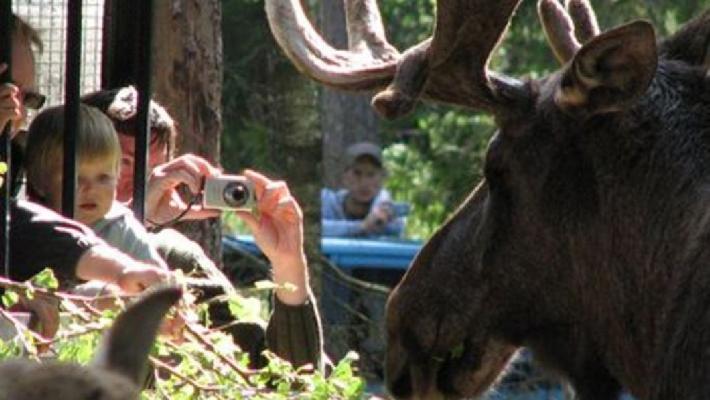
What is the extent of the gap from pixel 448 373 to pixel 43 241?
1.22m

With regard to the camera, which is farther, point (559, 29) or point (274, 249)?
point (274, 249)

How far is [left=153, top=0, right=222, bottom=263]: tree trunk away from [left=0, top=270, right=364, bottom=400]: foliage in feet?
10.6

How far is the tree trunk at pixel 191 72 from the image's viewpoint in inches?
372

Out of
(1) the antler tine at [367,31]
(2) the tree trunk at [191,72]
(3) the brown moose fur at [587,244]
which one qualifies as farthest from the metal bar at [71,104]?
(2) the tree trunk at [191,72]

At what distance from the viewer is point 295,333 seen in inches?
283

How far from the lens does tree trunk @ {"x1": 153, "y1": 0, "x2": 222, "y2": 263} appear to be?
372 inches

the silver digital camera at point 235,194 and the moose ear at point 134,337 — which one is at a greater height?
the moose ear at point 134,337

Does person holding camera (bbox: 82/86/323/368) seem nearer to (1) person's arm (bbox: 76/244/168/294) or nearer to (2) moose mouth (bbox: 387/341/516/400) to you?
(2) moose mouth (bbox: 387/341/516/400)

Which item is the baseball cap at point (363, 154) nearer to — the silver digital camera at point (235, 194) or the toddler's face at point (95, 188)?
the silver digital camera at point (235, 194)

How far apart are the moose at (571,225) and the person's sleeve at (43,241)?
90 centimetres

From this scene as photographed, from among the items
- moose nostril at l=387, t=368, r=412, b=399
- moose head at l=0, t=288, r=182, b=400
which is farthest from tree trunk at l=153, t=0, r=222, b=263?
moose head at l=0, t=288, r=182, b=400

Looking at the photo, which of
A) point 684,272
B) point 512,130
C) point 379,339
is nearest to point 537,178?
point 512,130

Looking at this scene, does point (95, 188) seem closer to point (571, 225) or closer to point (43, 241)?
point (43, 241)

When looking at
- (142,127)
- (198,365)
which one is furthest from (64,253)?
(142,127)
